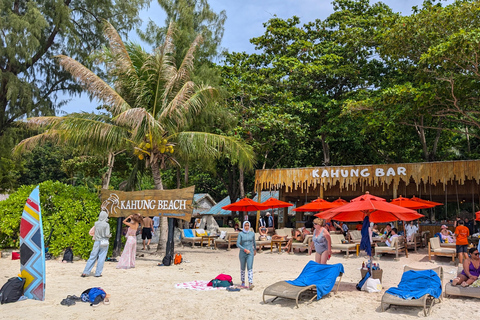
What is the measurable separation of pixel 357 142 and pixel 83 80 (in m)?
14.0

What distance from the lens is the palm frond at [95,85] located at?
45.8ft

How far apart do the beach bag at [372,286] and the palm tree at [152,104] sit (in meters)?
7.05

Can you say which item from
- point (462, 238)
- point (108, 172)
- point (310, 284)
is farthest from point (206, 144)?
point (108, 172)

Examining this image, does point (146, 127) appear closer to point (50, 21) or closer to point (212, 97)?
point (212, 97)

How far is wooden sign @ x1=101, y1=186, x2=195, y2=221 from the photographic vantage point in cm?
1183

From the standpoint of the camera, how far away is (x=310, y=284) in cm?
726

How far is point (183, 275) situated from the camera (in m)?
10.1

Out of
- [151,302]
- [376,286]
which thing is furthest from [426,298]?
[151,302]

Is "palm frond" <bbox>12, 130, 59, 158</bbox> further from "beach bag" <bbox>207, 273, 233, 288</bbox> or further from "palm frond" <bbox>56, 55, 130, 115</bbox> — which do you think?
"beach bag" <bbox>207, 273, 233, 288</bbox>

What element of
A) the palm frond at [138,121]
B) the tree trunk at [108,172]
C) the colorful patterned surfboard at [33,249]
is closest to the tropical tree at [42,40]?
the tree trunk at [108,172]

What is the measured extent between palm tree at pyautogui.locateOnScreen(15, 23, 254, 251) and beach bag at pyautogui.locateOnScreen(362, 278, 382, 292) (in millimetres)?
7052

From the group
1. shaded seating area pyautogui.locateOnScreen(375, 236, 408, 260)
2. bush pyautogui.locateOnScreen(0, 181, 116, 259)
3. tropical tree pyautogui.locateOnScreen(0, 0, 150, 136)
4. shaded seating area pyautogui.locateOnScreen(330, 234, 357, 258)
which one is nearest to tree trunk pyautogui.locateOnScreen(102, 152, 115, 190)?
tropical tree pyautogui.locateOnScreen(0, 0, 150, 136)

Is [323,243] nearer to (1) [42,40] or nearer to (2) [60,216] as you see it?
(2) [60,216]

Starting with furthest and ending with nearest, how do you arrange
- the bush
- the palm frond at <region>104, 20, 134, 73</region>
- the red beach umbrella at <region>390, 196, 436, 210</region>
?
1. the palm frond at <region>104, 20, 134, 73</region>
2. the red beach umbrella at <region>390, 196, 436, 210</region>
3. the bush
